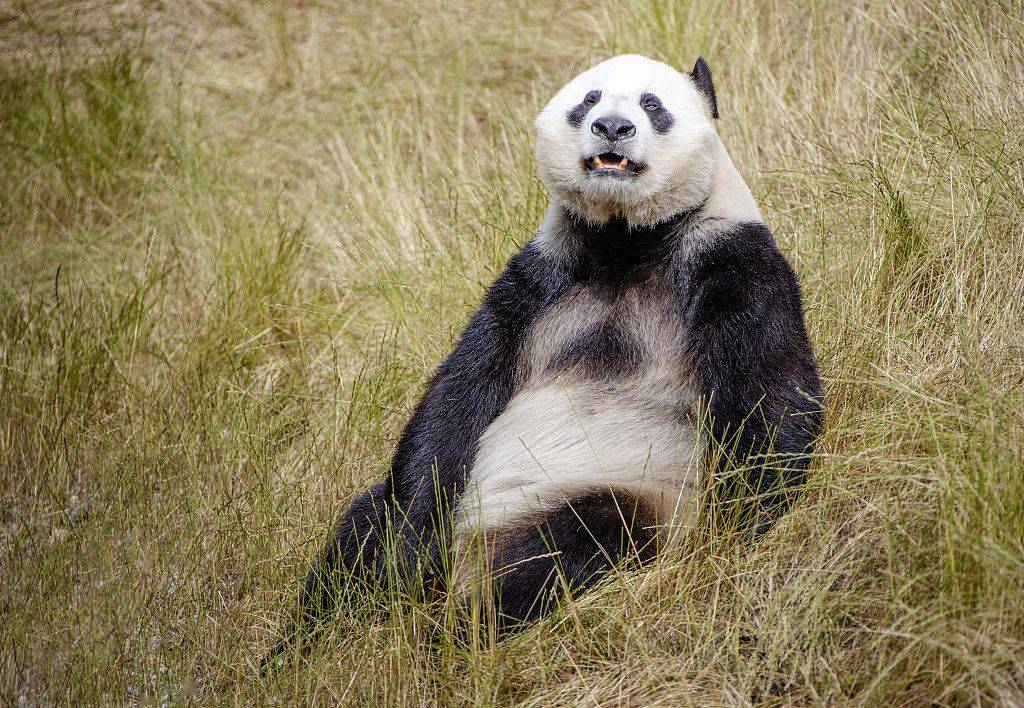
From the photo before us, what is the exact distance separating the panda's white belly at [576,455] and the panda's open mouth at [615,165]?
62cm

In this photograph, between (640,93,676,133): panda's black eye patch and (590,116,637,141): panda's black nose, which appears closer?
(590,116,637,141): panda's black nose

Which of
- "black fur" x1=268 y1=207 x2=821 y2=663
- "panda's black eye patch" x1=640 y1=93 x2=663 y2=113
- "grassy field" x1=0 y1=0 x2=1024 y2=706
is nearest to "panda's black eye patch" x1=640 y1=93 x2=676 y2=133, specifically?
"panda's black eye patch" x1=640 y1=93 x2=663 y2=113

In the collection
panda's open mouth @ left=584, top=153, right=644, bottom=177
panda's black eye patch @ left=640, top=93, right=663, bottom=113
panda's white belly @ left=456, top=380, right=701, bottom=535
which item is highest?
panda's black eye patch @ left=640, top=93, right=663, bottom=113

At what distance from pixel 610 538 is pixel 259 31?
5.39 metres

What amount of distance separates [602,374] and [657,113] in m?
0.79

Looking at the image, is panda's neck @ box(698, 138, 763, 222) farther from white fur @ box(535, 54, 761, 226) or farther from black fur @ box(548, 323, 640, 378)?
black fur @ box(548, 323, 640, 378)

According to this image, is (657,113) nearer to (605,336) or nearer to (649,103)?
(649,103)

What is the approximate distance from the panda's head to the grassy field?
785 millimetres

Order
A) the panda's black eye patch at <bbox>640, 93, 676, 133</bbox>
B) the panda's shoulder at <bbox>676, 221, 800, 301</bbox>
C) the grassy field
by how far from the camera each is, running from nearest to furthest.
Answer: the grassy field → the panda's shoulder at <bbox>676, 221, 800, 301</bbox> → the panda's black eye patch at <bbox>640, 93, 676, 133</bbox>

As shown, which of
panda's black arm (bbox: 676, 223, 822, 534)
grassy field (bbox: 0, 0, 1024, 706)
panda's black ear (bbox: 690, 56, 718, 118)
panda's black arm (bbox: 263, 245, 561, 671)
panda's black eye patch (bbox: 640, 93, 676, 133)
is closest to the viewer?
grassy field (bbox: 0, 0, 1024, 706)

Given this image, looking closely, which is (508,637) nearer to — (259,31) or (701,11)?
(701,11)

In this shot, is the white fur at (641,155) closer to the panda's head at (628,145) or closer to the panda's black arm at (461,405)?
the panda's head at (628,145)

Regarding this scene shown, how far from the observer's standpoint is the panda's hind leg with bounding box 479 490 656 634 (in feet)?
9.38

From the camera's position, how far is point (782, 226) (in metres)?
4.31
